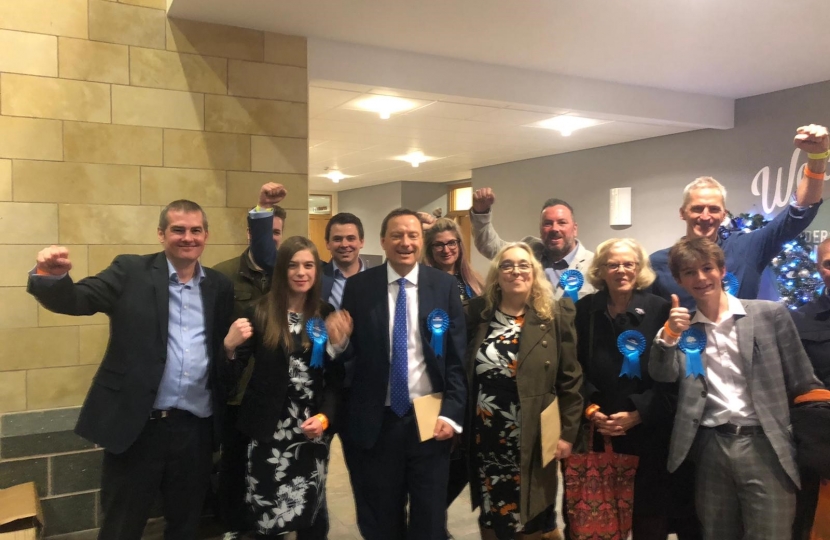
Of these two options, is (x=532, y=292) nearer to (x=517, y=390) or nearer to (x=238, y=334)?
(x=517, y=390)

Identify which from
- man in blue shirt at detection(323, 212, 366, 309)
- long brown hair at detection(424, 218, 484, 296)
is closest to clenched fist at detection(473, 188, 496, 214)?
long brown hair at detection(424, 218, 484, 296)

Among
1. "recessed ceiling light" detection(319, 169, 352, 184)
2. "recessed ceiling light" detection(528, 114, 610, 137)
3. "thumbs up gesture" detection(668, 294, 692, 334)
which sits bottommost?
"thumbs up gesture" detection(668, 294, 692, 334)

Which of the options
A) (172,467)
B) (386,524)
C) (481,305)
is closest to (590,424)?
(481,305)

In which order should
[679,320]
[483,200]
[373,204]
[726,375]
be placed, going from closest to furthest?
[679,320], [726,375], [483,200], [373,204]

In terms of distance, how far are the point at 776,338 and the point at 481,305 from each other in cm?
106

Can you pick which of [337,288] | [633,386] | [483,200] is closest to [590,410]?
[633,386]

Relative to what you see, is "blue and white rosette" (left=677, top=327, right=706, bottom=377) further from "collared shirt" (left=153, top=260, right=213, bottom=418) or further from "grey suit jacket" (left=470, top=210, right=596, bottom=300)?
"collared shirt" (left=153, top=260, right=213, bottom=418)

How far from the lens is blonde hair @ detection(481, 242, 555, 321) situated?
2.25m

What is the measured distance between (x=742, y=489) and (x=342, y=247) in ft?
6.26

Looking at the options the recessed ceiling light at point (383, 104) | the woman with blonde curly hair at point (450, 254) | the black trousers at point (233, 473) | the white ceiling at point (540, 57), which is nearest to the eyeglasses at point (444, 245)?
the woman with blonde curly hair at point (450, 254)

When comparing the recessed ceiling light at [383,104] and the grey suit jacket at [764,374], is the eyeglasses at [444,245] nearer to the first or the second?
the grey suit jacket at [764,374]

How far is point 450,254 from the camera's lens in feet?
9.45

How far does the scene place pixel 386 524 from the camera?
2.22 meters

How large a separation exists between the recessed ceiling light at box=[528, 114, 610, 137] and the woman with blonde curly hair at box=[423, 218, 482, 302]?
287cm
